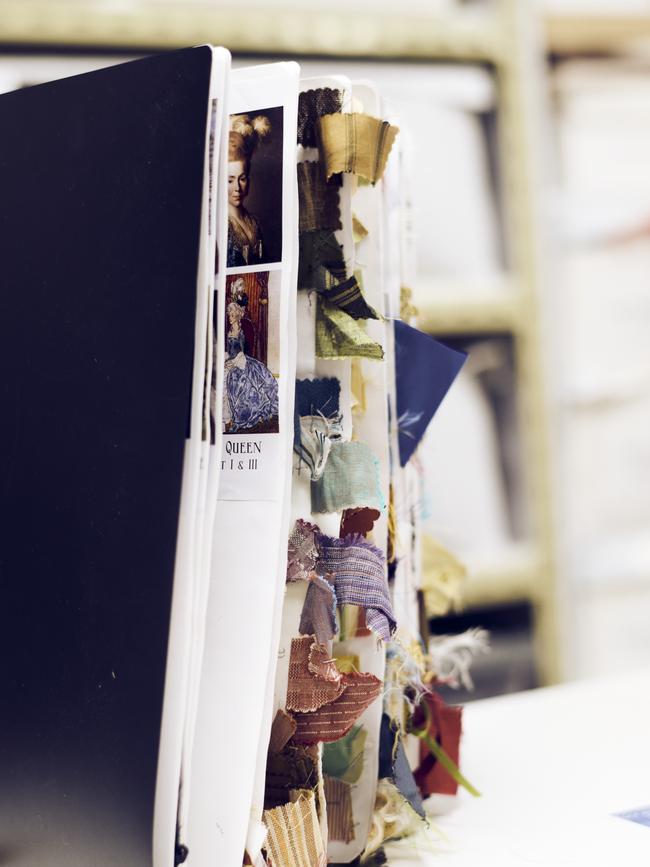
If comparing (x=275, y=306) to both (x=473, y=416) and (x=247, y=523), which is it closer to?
(x=247, y=523)

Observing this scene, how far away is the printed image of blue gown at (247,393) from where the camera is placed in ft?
1.30

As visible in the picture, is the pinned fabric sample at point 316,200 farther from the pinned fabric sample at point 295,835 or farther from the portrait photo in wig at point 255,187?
the pinned fabric sample at point 295,835

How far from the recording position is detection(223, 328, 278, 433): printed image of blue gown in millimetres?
395

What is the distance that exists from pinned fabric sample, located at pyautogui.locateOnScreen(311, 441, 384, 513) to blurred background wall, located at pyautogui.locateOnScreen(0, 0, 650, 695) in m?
0.79

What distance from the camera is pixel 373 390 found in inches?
17.6

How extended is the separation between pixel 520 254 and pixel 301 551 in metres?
1.03

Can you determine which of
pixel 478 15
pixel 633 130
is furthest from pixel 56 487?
pixel 633 130

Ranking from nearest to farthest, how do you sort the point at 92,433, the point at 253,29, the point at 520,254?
the point at 92,433 → the point at 253,29 → the point at 520,254

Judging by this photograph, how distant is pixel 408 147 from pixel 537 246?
2.72 ft

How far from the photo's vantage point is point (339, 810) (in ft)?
1.46

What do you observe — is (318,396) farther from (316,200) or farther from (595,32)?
(595,32)

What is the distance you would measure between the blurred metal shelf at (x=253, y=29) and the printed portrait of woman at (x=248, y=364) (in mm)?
934

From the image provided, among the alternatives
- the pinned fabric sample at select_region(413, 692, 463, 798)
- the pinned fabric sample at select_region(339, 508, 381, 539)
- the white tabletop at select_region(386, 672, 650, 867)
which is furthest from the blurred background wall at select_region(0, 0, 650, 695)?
the pinned fabric sample at select_region(339, 508, 381, 539)

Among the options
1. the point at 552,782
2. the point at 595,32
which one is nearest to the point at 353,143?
the point at 552,782
